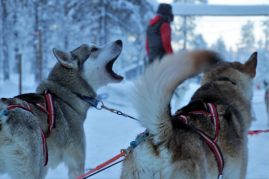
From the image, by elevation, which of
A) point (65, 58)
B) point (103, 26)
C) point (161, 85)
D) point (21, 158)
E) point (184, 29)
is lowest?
point (21, 158)

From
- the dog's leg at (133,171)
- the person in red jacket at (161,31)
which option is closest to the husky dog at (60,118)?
the dog's leg at (133,171)

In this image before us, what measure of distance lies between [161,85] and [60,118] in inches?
49.5

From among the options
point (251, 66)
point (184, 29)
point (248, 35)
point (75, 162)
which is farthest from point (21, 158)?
point (248, 35)

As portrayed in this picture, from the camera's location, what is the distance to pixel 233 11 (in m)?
12.7

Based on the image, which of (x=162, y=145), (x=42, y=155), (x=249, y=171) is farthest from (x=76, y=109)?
(x=249, y=171)

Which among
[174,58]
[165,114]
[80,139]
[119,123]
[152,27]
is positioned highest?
[152,27]

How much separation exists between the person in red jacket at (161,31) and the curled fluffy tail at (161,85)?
11.6 ft

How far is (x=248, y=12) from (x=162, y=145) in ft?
44.0

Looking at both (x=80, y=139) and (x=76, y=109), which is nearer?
(x=80, y=139)

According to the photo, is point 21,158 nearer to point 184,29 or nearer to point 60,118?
point 60,118

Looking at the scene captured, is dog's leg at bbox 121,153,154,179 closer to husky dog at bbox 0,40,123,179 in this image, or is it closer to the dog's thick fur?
the dog's thick fur

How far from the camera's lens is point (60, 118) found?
7.35ft

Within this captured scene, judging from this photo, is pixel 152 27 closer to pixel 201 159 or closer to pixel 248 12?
pixel 201 159

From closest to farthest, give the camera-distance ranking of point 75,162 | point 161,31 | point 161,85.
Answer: point 161,85, point 75,162, point 161,31
